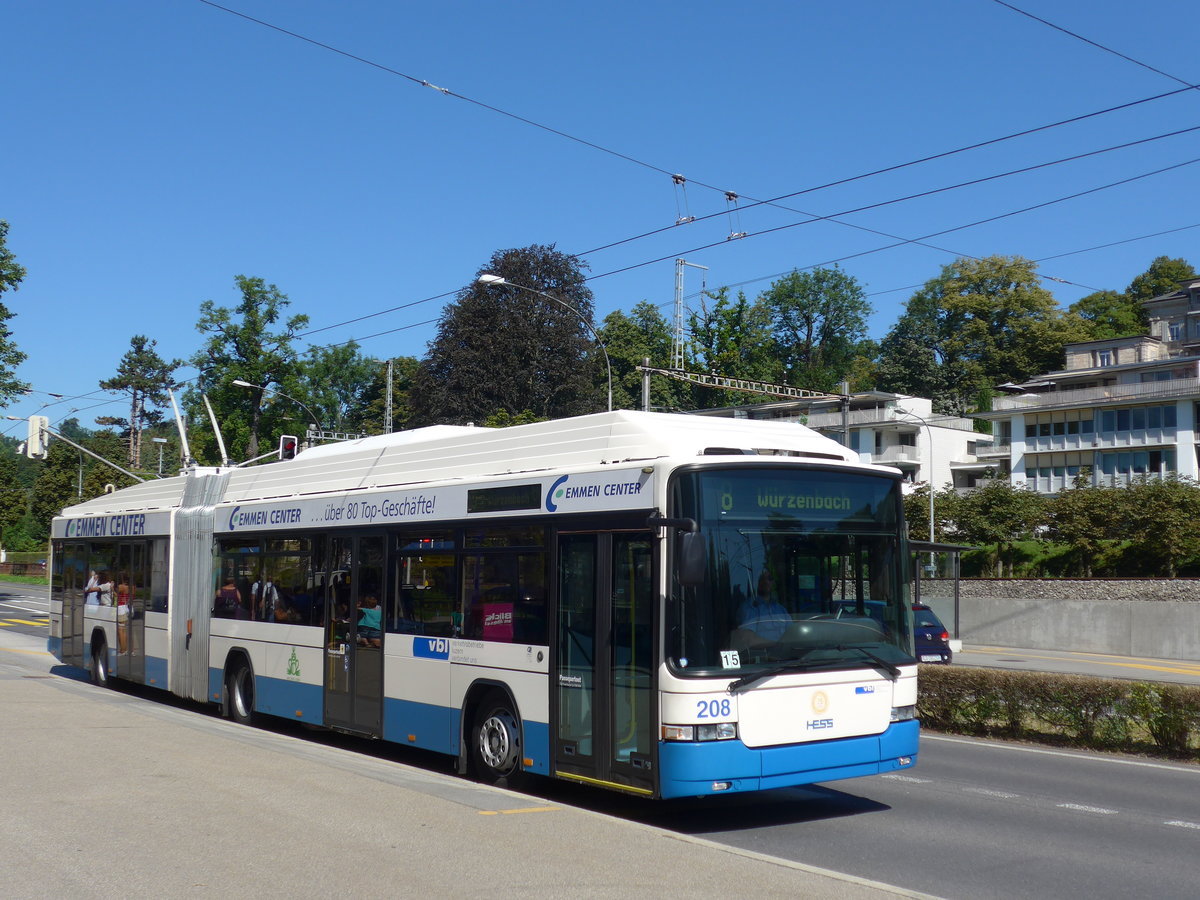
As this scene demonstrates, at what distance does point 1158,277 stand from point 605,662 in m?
112

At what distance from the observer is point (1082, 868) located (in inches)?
312

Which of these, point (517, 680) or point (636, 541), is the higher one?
point (636, 541)

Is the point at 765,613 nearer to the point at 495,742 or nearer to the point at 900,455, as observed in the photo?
the point at 495,742

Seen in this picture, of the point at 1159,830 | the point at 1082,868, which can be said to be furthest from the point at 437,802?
the point at 1159,830

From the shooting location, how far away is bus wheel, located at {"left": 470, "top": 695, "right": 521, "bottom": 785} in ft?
34.1

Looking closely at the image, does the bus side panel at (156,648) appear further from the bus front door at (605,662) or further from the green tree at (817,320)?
the green tree at (817,320)

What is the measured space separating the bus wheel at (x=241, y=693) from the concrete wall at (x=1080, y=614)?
3041 centimetres

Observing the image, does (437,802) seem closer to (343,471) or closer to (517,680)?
(517,680)

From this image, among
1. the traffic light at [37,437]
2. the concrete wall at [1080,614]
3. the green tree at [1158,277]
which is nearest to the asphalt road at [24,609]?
the traffic light at [37,437]

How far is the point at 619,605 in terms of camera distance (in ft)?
30.3

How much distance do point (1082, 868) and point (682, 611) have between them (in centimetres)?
310

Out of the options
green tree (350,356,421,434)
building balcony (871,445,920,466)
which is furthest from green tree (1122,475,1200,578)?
green tree (350,356,421,434)

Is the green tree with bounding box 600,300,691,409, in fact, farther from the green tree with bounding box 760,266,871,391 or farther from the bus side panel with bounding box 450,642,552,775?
the bus side panel with bounding box 450,642,552,775

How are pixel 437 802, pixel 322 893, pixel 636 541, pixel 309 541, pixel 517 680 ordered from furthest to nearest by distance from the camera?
pixel 309 541 < pixel 517 680 < pixel 636 541 < pixel 437 802 < pixel 322 893
